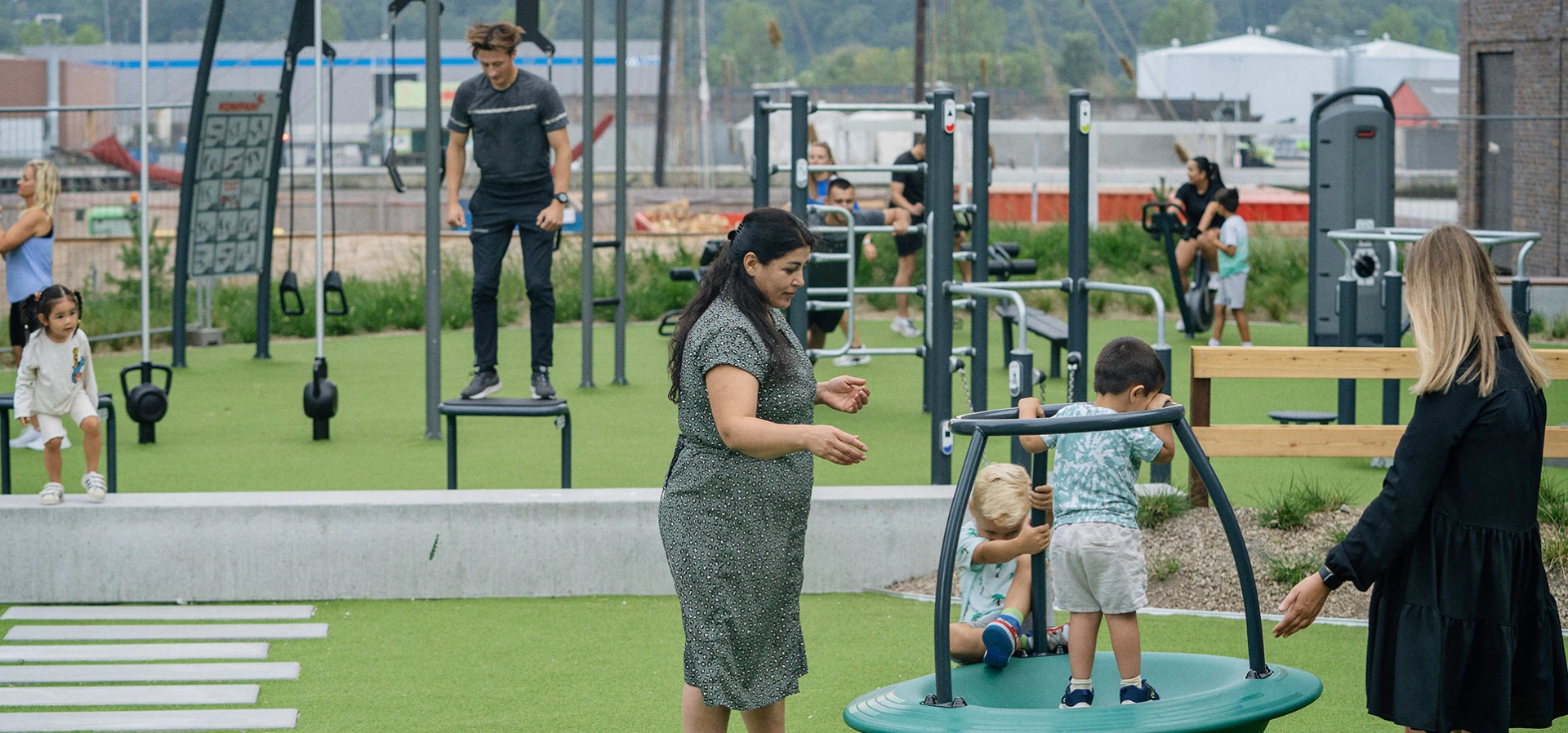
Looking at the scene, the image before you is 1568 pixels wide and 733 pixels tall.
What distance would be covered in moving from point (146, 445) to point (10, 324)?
89 centimetres

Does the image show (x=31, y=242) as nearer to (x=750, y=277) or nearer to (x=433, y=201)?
(x=433, y=201)

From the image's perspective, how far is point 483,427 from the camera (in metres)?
9.61

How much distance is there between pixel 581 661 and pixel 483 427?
13.5ft

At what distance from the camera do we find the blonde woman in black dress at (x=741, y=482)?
12.3ft

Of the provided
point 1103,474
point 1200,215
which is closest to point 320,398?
point 1103,474

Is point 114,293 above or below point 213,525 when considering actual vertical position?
above

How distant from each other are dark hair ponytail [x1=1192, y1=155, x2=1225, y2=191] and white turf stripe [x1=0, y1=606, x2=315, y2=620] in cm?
933

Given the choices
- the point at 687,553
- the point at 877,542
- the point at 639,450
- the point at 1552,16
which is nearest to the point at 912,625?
the point at 877,542

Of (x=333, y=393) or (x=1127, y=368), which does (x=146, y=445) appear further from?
(x=1127, y=368)

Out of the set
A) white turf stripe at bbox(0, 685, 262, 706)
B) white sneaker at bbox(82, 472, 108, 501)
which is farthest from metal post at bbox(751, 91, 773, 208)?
white turf stripe at bbox(0, 685, 262, 706)

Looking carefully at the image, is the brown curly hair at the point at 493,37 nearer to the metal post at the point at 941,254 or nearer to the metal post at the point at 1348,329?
the metal post at the point at 941,254

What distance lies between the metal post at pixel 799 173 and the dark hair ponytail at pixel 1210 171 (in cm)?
605

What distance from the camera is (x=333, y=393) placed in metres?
9.06

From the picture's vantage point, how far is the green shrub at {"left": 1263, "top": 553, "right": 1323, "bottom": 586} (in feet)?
20.5
